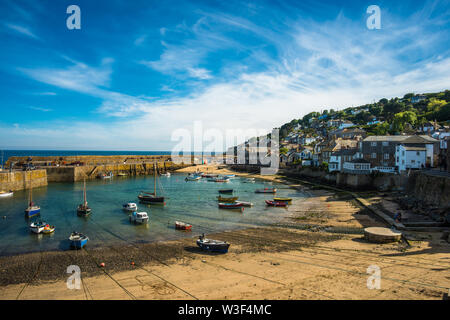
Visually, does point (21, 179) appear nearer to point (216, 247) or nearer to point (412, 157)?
point (216, 247)

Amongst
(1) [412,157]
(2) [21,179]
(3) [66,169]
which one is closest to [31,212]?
(2) [21,179]

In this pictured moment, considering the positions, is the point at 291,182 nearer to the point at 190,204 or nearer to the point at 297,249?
the point at 190,204

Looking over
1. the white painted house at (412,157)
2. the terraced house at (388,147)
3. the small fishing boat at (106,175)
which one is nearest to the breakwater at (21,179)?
the small fishing boat at (106,175)

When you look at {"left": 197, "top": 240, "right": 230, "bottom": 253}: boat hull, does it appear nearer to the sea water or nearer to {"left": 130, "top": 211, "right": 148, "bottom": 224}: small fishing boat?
the sea water

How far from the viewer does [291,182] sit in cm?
7194

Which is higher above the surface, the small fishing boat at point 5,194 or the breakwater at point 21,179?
the breakwater at point 21,179

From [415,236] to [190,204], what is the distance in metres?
31.3

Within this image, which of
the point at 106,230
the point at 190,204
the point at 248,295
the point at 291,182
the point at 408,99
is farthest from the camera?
the point at 408,99

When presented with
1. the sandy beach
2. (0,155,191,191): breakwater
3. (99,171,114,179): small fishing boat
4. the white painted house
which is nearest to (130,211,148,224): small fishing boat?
the sandy beach

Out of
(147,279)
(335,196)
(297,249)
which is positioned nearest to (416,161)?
(335,196)

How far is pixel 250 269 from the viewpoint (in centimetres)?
1834

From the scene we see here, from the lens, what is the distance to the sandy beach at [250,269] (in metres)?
14.9

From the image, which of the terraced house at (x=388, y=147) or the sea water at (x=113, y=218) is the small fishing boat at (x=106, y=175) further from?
the terraced house at (x=388, y=147)

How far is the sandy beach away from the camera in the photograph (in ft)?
48.8
